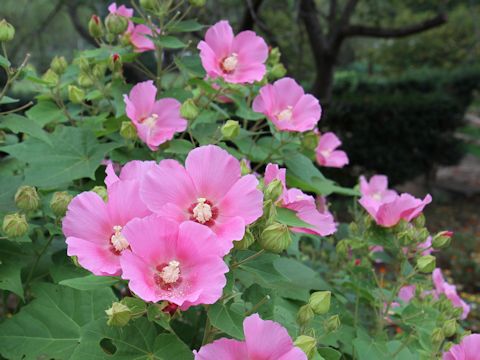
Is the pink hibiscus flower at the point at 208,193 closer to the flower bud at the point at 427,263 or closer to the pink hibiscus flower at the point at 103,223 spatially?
the pink hibiscus flower at the point at 103,223

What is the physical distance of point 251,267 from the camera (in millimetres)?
847

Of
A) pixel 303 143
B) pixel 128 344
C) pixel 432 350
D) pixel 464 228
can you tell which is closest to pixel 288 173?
pixel 303 143

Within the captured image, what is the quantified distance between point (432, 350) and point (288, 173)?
1.56 ft

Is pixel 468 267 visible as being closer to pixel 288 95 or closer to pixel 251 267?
pixel 288 95

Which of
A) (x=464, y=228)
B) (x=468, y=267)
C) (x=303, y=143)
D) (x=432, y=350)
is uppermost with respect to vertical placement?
(x=303, y=143)

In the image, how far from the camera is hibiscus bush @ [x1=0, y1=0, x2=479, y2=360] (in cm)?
71

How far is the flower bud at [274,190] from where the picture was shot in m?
0.79

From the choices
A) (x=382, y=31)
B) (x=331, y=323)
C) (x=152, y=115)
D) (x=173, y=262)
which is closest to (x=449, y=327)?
(x=331, y=323)

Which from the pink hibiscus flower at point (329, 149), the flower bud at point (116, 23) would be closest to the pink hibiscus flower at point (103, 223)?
the flower bud at point (116, 23)

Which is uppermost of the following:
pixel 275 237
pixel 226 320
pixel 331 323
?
pixel 275 237

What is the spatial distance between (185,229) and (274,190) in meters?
0.15

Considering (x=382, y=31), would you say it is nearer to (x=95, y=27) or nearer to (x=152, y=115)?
(x=95, y=27)

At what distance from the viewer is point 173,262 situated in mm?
702

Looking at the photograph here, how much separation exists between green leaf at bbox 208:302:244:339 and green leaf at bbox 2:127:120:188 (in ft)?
1.41
